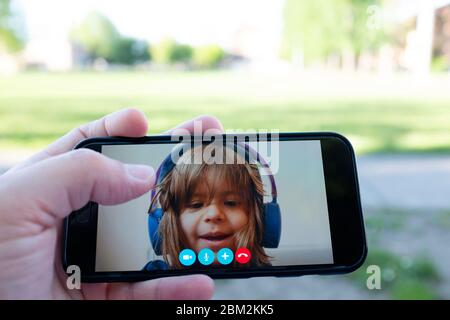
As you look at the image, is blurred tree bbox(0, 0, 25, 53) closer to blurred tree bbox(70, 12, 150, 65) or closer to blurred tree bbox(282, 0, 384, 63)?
blurred tree bbox(282, 0, 384, 63)

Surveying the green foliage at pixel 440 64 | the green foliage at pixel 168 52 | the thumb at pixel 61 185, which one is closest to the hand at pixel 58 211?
the thumb at pixel 61 185

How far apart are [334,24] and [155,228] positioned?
2339 mm

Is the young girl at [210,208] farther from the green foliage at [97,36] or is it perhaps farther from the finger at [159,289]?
the green foliage at [97,36]

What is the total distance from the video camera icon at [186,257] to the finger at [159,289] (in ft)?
0.07

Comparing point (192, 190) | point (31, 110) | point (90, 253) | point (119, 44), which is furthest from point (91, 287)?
point (119, 44)

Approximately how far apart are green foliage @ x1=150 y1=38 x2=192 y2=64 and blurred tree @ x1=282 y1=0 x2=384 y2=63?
785 cm

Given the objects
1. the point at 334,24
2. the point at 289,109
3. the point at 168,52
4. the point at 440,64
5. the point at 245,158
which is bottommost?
the point at 245,158

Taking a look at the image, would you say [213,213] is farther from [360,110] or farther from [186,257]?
[360,110]

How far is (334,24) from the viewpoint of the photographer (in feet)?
8.86

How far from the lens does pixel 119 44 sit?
36.7 ft

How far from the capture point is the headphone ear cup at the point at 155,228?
0.68 meters

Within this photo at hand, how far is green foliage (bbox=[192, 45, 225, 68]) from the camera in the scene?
1133 cm

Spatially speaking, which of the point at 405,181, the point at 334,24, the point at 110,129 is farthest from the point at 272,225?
the point at 334,24

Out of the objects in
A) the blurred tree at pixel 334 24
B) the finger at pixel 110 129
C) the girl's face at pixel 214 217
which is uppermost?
the blurred tree at pixel 334 24
